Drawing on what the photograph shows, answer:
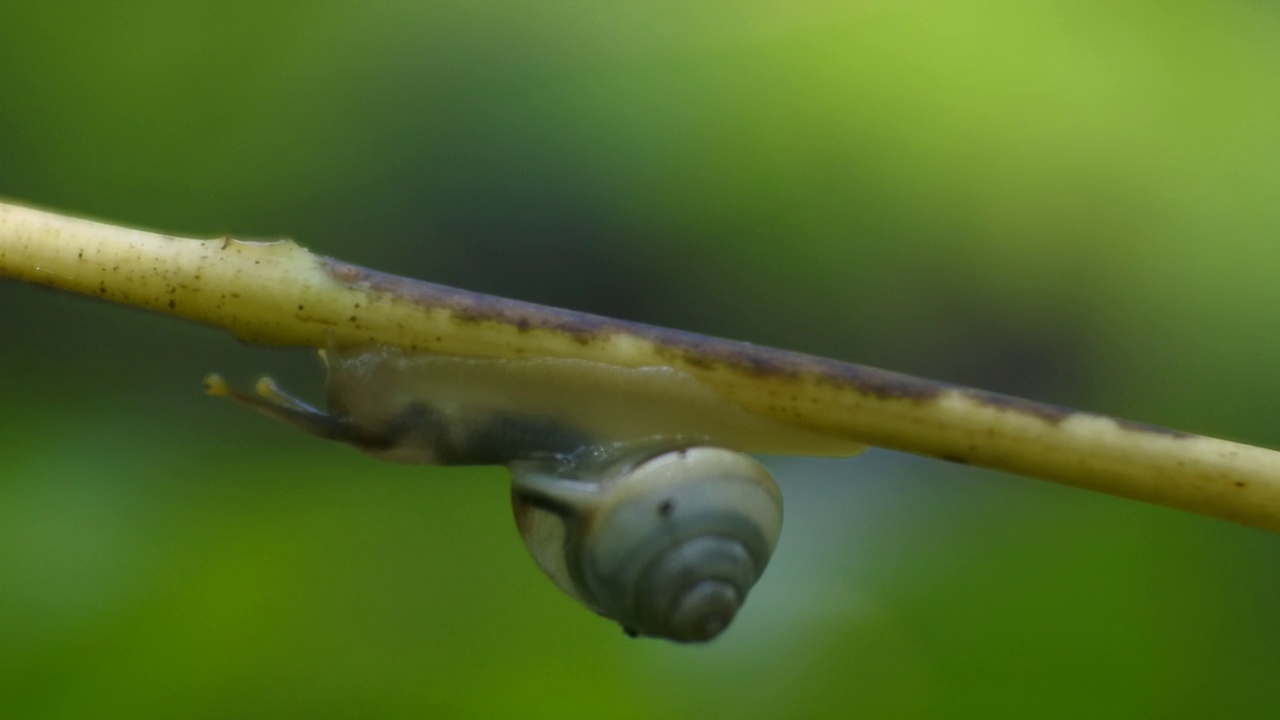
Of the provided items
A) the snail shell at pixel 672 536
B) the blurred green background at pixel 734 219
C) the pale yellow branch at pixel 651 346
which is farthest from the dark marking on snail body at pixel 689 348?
the blurred green background at pixel 734 219

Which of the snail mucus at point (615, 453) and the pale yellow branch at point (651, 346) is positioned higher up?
the pale yellow branch at point (651, 346)

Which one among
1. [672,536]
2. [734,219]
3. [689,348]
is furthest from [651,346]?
[734,219]

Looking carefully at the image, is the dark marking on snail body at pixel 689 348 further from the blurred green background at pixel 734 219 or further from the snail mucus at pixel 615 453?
the blurred green background at pixel 734 219

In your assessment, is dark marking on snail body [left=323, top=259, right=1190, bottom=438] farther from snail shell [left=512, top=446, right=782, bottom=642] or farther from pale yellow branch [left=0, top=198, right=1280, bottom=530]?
snail shell [left=512, top=446, right=782, bottom=642]

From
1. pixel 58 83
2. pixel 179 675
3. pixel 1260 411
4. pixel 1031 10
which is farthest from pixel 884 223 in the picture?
pixel 58 83

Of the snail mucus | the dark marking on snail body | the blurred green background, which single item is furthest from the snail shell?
the blurred green background

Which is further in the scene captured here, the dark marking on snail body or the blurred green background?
the blurred green background
